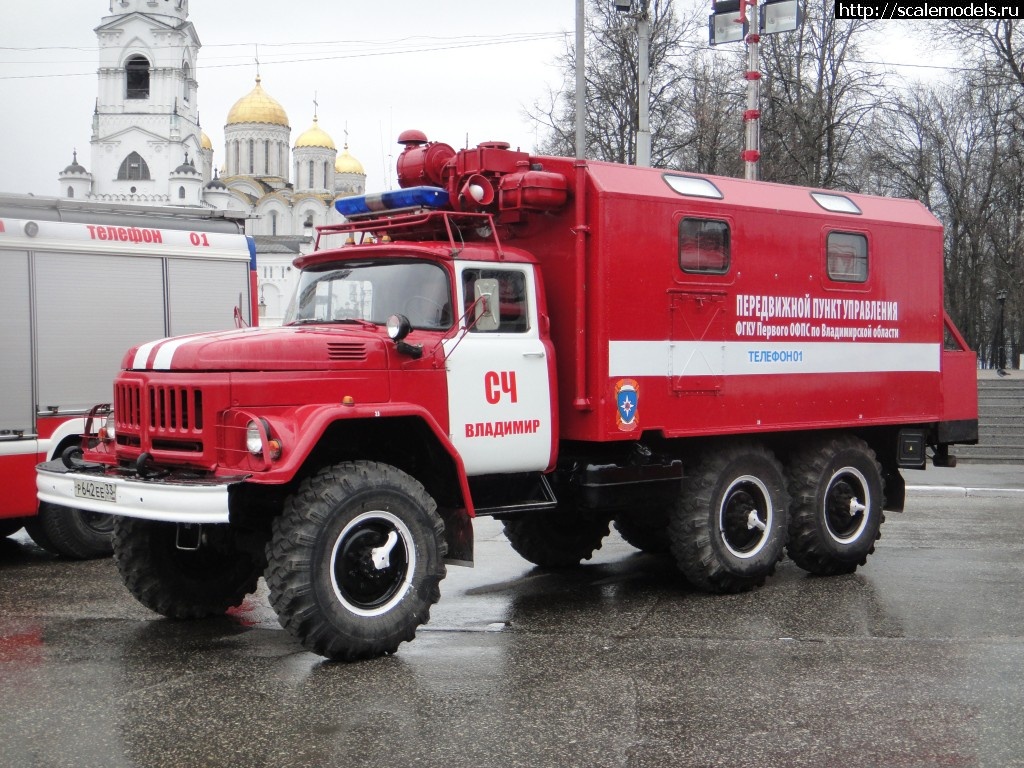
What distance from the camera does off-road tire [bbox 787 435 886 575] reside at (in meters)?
9.93

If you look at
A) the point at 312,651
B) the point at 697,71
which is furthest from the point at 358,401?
the point at 697,71

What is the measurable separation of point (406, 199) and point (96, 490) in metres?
2.81

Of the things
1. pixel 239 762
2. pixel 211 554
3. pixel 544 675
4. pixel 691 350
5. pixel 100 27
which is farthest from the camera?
pixel 100 27

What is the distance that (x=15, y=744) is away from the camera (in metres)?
5.61

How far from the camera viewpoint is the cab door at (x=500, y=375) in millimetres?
7887

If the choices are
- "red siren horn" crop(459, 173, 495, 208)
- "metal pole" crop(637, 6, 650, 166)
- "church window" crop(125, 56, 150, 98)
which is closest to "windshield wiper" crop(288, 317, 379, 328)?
"red siren horn" crop(459, 173, 495, 208)

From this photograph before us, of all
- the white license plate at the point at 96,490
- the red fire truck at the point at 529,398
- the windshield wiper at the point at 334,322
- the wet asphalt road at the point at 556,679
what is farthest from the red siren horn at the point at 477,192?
the white license plate at the point at 96,490

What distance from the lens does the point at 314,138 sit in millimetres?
103375

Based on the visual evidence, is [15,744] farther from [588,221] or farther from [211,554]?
[588,221]

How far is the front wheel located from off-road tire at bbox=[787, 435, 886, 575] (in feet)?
Answer: 12.3

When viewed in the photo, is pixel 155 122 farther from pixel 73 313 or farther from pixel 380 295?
pixel 380 295

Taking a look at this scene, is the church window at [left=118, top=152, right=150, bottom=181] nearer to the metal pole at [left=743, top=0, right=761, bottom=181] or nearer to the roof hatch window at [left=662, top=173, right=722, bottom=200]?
the metal pole at [left=743, top=0, right=761, bottom=181]

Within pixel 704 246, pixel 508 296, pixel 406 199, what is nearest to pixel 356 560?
pixel 508 296

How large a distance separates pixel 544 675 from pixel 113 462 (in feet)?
10.1
